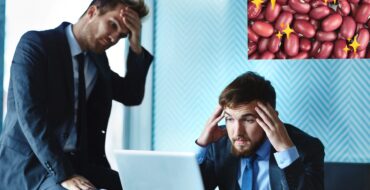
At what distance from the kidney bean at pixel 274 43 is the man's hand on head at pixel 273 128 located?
50cm

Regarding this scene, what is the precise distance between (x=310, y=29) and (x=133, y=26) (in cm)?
80

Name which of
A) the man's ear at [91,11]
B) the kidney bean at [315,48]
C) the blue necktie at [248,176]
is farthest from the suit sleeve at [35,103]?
the kidney bean at [315,48]

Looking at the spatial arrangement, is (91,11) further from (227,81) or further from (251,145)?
(251,145)

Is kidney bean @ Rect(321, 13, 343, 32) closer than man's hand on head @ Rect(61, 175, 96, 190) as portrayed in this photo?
No

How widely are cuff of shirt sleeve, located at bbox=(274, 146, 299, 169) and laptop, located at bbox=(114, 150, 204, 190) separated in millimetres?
542

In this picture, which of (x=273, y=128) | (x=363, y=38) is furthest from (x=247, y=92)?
(x=363, y=38)

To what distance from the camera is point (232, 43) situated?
105 inches

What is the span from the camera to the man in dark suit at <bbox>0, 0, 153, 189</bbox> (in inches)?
82.1

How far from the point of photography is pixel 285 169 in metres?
1.95

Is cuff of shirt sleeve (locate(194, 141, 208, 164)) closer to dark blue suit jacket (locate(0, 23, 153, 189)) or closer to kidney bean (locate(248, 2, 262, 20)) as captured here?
dark blue suit jacket (locate(0, 23, 153, 189))

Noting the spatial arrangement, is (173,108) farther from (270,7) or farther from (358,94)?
(358,94)

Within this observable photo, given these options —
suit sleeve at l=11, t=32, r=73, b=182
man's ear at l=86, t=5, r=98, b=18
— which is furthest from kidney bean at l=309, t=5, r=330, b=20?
suit sleeve at l=11, t=32, r=73, b=182

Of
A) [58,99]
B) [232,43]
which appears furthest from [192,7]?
[58,99]

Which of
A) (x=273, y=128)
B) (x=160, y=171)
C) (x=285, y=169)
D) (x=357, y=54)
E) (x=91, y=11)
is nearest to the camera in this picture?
(x=160, y=171)
